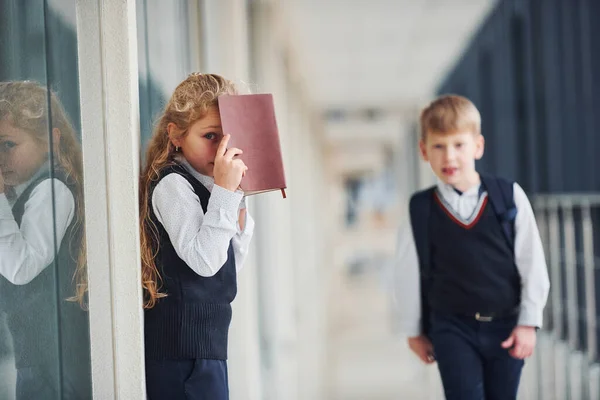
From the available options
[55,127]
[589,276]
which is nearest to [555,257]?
[589,276]

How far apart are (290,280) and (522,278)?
2877 millimetres

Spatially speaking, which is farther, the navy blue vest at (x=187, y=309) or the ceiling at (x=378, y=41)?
the ceiling at (x=378, y=41)

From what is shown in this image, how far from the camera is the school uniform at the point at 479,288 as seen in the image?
1898 millimetres

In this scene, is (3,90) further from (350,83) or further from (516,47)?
(350,83)

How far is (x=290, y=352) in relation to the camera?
4582 mm

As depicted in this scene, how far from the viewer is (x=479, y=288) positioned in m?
1.90

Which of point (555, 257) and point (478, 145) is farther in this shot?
point (555, 257)

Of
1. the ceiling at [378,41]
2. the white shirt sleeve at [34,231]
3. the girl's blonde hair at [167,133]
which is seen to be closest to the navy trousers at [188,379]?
the girl's blonde hair at [167,133]

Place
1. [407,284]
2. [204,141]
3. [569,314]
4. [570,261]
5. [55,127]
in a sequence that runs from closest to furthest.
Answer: [55,127]
[204,141]
[407,284]
[570,261]
[569,314]

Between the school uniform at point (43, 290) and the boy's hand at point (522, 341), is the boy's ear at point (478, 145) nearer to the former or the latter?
the boy's hand at point (522, 341)

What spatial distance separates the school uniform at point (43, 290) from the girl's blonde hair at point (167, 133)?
0.13 metres

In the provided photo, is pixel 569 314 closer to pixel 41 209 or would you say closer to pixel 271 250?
pixel 271 250

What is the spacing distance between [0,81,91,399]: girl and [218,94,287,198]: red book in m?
0.29

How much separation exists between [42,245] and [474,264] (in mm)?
1077
